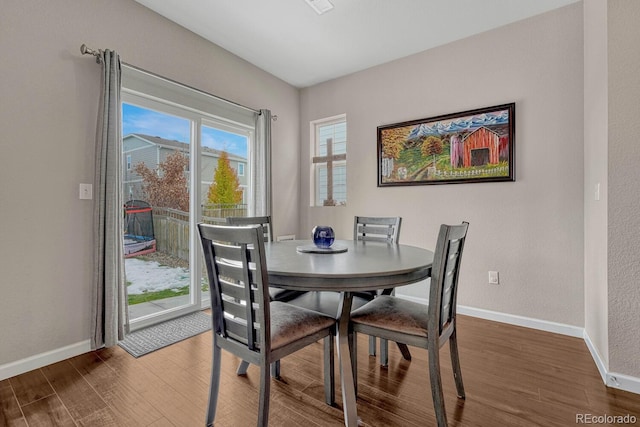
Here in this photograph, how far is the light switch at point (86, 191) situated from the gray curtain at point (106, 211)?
39mm

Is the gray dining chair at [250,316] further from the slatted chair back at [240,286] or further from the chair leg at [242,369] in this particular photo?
the chair leg at [242,369]

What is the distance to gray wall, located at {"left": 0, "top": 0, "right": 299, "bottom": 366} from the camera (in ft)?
6.25

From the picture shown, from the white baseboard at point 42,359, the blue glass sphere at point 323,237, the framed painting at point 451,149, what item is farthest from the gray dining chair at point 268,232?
the framed painting at point 451,149

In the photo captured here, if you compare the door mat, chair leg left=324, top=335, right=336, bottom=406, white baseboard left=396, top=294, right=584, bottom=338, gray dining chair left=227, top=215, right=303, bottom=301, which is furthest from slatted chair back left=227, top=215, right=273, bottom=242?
white baseboard left=396, top=294, right=584, bottom=338

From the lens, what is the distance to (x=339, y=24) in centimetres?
279

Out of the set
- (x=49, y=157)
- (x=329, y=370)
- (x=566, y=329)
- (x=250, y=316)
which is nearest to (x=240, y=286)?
(x=250, y=316)

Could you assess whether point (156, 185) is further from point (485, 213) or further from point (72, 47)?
point (485, 213)

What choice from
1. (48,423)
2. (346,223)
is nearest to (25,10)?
(48,423)

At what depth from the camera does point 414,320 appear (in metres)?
1.52

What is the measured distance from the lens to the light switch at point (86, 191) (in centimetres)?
220

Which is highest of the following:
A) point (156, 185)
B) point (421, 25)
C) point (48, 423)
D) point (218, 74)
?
point (421, 25)

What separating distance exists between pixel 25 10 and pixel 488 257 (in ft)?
13.0

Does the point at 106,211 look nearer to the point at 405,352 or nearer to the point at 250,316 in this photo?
the point at 250,316

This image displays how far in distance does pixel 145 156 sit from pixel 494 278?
3.37m
